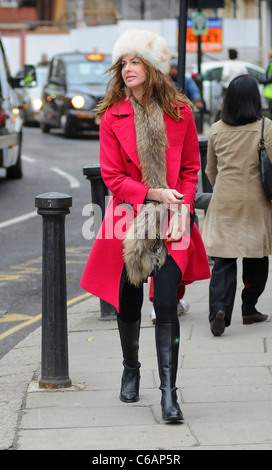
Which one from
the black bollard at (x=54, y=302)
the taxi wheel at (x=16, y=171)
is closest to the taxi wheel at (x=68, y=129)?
the taxi wheel at (x=16, y=171)

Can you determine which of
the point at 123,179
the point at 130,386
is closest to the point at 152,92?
the point at 123,179

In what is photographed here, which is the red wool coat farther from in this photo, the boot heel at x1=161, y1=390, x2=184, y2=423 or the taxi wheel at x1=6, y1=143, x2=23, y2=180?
the taxi wheel at x1=6, y1=143, x2=23, y2=180

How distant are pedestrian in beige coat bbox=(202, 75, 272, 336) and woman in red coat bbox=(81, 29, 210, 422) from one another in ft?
4.79

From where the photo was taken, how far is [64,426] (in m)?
4.55

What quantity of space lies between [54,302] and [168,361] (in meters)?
0.87

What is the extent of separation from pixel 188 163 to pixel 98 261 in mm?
622

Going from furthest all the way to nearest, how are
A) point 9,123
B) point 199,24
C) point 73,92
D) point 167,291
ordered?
point 73,92 → point 199,24 → point 9,123 → point 167,291

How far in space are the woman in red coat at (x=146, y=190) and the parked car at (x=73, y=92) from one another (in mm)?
16471

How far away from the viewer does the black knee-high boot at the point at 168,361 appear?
4.56 metres

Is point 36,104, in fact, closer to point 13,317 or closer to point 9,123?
point 9,123

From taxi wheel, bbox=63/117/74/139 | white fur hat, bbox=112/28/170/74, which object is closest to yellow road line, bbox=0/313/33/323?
white fur hat, bbox=112/28/170/74

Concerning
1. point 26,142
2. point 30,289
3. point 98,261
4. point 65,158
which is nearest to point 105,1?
point 26,142

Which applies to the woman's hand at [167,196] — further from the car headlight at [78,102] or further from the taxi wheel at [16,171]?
the car headlight at [78,102]

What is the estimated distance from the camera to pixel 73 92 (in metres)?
22.1
